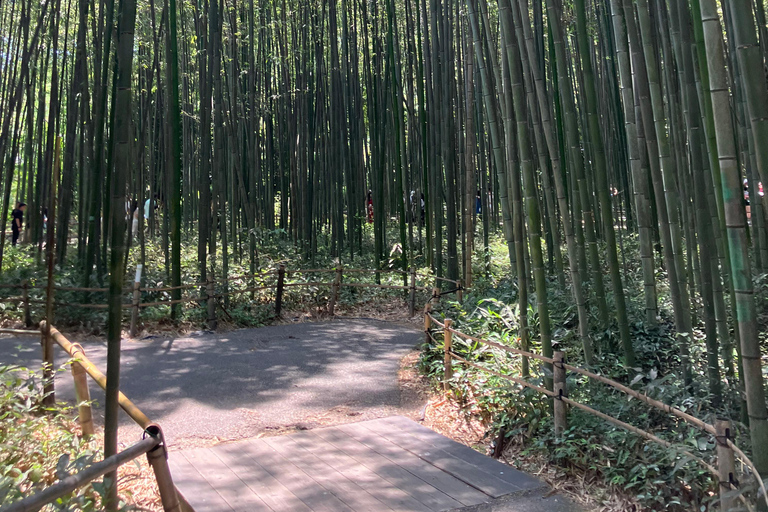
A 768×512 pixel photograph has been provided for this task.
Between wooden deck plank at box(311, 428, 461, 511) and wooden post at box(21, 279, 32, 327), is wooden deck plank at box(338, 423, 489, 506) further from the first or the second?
wooden post at box(21, 279, 32, 327)

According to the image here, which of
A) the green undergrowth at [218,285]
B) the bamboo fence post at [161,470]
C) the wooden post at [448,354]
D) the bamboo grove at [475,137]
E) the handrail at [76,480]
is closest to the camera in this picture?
the handrail at [76,480]

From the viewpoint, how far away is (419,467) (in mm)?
2971

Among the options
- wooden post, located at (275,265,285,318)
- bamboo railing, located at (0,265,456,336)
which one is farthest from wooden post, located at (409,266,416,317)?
wooden post, located at (275,265,285,318)

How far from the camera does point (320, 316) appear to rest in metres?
7.16

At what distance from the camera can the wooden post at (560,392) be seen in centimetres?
301

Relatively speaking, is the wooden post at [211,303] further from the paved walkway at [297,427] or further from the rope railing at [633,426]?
the rope railing at [633,426]

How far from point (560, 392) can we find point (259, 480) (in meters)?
1.44

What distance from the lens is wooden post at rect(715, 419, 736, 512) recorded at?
1.99m

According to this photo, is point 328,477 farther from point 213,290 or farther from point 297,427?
point 213,290

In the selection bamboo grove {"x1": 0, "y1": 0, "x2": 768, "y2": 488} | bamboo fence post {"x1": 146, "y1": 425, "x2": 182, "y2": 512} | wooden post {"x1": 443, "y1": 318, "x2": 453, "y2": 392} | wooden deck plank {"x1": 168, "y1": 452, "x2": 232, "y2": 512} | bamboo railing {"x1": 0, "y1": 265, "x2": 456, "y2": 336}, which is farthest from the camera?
bamboo railing {"x1": 0, "y1": 265, "x2": 456, "y2": 336}

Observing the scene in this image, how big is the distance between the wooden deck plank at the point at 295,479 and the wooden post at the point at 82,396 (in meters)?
0.74

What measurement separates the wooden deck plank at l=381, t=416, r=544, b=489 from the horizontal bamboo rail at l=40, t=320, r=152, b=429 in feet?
4.84

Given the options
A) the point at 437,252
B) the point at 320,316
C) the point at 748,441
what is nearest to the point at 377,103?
the point at 437,252

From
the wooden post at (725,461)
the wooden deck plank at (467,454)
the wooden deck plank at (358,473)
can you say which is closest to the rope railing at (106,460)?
the wooden deck plank at (358,473)
